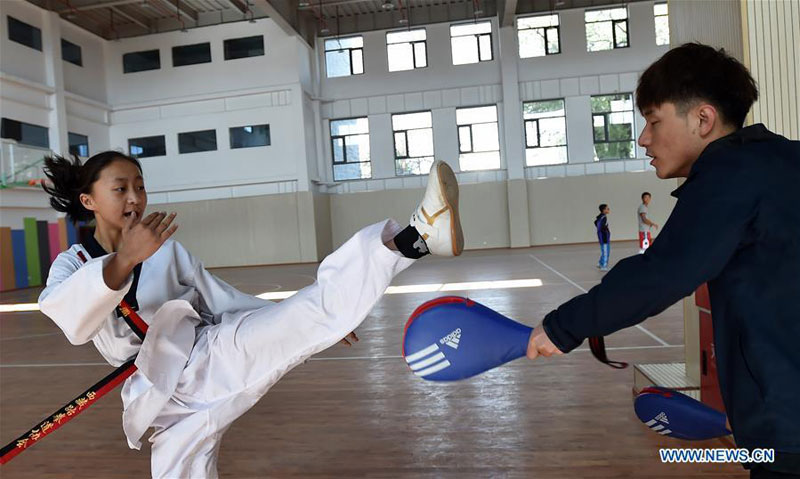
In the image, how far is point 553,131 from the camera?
17312mm

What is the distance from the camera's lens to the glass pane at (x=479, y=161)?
17688 millimetres

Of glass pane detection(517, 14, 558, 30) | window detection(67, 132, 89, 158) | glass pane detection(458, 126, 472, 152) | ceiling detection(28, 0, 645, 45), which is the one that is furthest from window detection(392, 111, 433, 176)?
window detection(67, 132, 89, 158)

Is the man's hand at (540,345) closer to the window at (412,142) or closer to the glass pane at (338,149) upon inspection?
the window at (412,142)

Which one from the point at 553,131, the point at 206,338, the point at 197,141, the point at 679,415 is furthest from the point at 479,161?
the point at 679,415

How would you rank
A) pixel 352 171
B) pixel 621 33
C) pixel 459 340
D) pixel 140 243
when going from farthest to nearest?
pixel 352 171
pixel 621 33
pixel 140 243
pixel 459 340

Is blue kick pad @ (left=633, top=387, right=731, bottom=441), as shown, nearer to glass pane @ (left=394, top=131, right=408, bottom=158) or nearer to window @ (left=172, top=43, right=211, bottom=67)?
glass pane @ (left=394, top=131, right=408, bottom=158)

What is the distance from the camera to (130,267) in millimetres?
1673

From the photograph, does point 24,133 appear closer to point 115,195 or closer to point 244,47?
point 244,47

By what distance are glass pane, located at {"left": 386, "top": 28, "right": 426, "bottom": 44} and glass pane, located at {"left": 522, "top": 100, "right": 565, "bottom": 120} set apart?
12.8ft

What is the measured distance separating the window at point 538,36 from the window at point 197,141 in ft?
32.0

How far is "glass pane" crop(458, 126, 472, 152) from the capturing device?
1767 cm

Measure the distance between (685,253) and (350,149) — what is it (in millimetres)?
17762

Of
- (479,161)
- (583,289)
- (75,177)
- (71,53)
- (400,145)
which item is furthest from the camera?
(400,145)

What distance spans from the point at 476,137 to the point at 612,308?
671 inches
